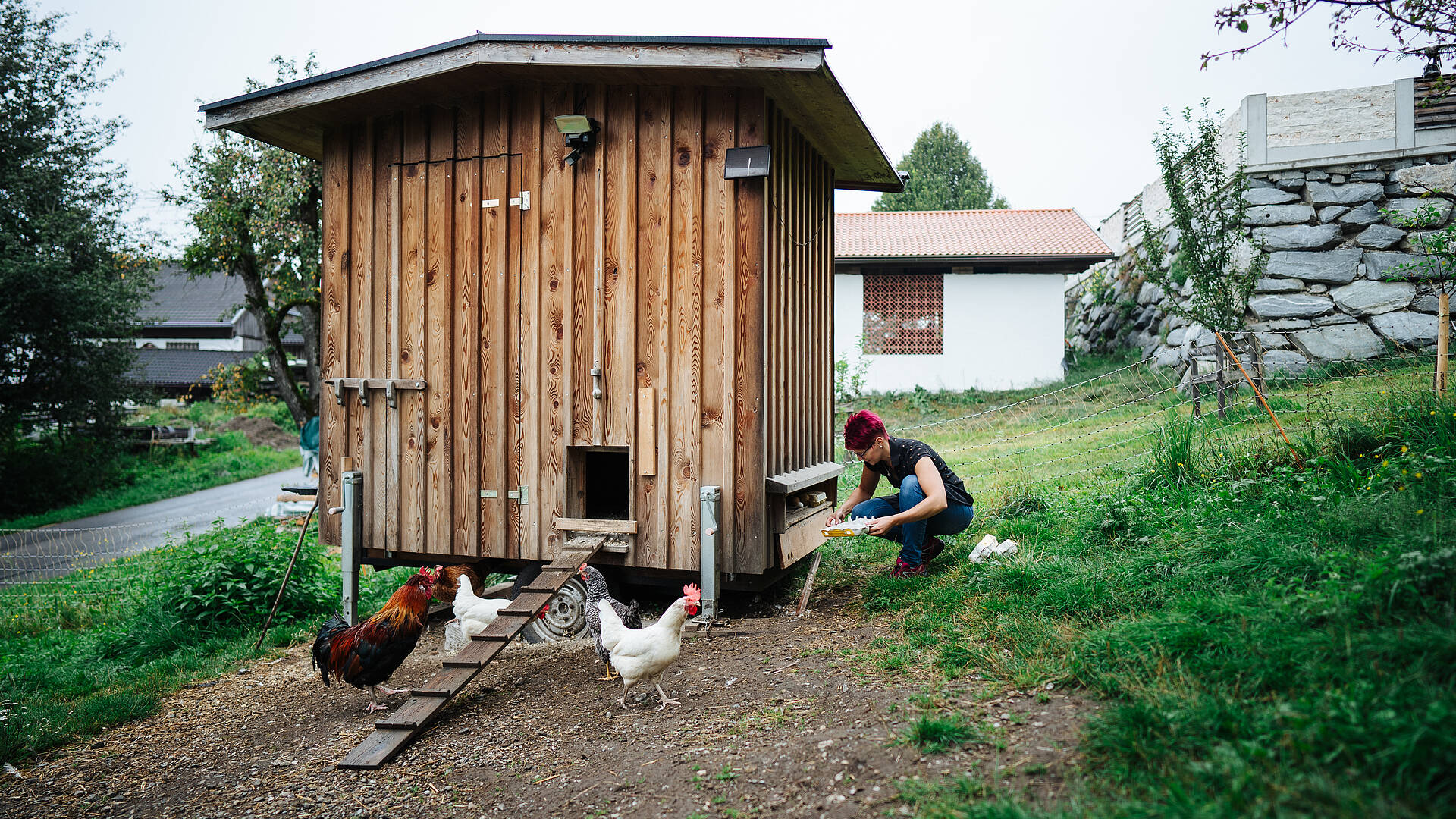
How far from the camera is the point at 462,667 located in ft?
15.0

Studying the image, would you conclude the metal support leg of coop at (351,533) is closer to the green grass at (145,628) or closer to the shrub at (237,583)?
the green grass at (145,628)

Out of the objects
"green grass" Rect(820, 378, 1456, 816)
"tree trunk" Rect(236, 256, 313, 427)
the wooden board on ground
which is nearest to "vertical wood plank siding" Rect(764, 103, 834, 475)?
the wooden board on ground

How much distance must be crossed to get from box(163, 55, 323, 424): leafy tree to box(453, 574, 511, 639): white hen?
8633 mm

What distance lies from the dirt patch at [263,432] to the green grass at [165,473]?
3.44 ft

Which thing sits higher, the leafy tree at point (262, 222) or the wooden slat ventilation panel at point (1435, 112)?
the wooden slat ventilation panel at point (1435, 112)

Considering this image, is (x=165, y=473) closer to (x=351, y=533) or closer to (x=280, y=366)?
(x=280, y=366)

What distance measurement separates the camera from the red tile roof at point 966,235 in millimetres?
18891

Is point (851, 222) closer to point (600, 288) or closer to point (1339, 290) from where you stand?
point (1339, 290)

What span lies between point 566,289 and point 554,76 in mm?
1477

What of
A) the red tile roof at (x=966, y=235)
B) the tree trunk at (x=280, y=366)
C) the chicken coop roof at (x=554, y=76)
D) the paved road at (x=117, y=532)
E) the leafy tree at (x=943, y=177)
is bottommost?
the paved road at (x=117, y=532)

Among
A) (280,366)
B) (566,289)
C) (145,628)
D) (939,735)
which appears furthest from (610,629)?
(280,366)

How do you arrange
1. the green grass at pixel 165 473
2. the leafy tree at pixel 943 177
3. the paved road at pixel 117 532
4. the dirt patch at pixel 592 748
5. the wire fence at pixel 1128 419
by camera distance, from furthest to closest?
the leafy tree at pixel 943 177 < the green grass at pixel 165 473 < the paved road at pixel 117 532 < the wire fence at pixel 1128 419 < the dirt patch at pixel 592 748

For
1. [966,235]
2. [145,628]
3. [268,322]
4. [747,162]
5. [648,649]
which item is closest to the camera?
[648,649]

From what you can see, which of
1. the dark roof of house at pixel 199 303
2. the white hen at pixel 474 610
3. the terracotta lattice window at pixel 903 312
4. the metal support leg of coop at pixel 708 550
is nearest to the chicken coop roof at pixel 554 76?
the metal support leg of coop at pixel 708 550
